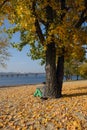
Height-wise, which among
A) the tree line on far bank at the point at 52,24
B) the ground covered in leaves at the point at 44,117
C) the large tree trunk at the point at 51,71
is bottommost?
the ground covered in leaves at the point at 44,117

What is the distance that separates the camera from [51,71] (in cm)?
1805

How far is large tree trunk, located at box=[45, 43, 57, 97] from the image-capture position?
18031mm

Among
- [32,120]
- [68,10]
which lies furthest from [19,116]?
[68,10]

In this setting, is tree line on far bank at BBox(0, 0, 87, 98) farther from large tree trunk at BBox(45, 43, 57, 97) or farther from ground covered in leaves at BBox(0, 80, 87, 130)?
ground covered in leaves at BBox(0, 80, 87, 130)

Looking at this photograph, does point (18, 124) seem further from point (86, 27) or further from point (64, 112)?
point (86, 27)

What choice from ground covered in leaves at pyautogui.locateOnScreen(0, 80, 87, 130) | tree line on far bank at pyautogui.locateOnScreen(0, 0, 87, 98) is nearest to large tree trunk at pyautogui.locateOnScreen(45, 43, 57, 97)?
tree line on far bank at pyautogui.locateOnScreen(0, 0, 87, 98)

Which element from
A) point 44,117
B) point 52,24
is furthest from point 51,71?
point 44,117

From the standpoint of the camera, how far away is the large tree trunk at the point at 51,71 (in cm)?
1803

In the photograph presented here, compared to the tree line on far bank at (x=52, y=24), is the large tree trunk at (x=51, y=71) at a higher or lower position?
lower

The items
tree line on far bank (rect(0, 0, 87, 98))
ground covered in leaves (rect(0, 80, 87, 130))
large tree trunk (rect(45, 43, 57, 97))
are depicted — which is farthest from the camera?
large tree trunk (rect(45, 43, 57, 97))

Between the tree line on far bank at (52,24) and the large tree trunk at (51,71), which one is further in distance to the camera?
the large tree trunk at (51,71)

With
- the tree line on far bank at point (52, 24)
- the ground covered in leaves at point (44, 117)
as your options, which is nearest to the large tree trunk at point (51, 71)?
the tree line on far bank at point (52, 24)

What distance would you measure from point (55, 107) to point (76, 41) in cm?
442

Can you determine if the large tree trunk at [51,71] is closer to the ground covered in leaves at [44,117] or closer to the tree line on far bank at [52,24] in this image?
the tree line on far bank at [52,24]
